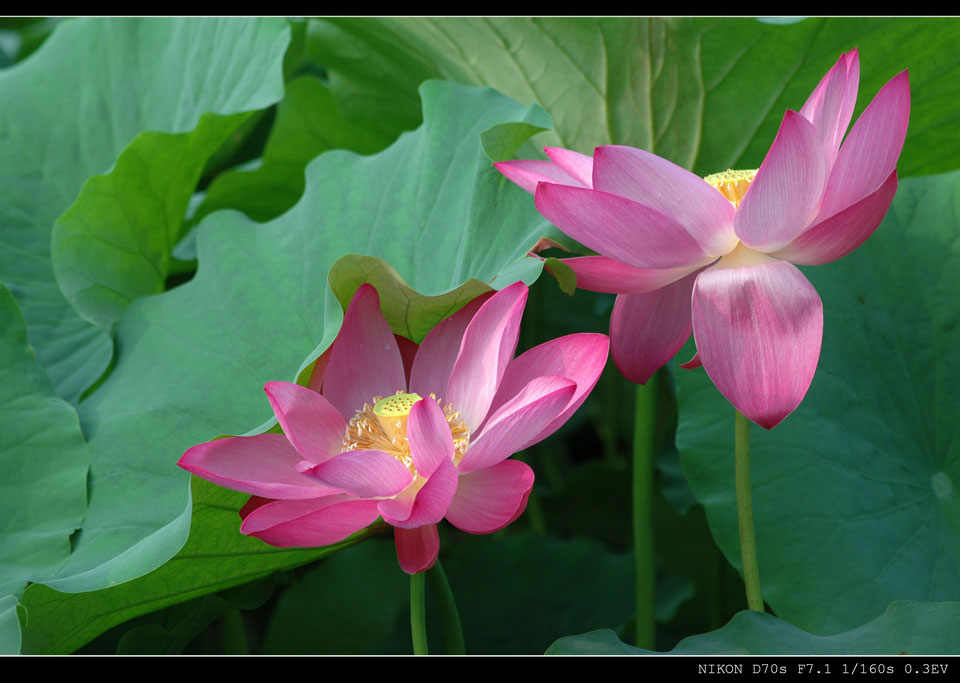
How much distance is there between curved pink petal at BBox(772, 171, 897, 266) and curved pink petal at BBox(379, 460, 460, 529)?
0.80 ft

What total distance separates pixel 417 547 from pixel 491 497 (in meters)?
0.05

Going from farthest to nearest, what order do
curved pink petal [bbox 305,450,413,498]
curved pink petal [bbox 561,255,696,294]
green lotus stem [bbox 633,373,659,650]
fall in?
green lotus stem [bbox 633,373,659,650] < curved pink petal [bbox 561,255,696,294] < curved pink petal [bbox 305,450,413,498]

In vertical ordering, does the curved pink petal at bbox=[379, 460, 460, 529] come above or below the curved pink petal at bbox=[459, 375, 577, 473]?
below

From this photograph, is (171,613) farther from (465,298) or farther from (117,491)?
(465,298)

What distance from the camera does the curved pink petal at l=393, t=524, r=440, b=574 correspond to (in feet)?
1.72

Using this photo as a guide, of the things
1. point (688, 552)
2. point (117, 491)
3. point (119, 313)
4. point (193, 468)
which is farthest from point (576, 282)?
point (688, 552)

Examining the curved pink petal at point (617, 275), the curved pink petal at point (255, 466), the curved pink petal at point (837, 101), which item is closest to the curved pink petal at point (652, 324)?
the curved pink petal at point (617, 275)

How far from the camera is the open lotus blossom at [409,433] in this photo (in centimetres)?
49

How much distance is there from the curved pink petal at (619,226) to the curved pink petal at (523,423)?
0.09 metres

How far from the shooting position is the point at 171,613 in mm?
689

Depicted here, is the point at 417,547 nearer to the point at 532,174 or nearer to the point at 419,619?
the point at 419,619

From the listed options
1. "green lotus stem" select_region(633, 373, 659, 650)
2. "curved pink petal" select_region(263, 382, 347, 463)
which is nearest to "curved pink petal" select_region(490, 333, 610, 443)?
"curved pink petal" select_region(263, 382, 347, 463)

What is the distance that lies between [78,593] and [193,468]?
12 centimetres

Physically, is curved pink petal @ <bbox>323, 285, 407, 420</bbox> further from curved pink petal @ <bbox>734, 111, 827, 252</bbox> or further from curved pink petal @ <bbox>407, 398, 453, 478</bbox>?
curved pink petal @ <bbox>734, 111, 827, 252</bbox>
